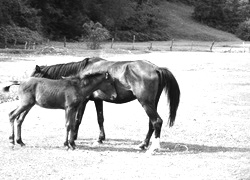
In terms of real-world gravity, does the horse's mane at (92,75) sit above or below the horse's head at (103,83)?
above

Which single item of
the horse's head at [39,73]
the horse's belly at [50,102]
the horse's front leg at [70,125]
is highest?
the horse's head at [39,73]

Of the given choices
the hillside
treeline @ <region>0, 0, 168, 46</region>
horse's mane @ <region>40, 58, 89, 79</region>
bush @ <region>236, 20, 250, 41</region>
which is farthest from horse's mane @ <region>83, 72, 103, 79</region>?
bush @ <region>236, 20, 250, 41</region>

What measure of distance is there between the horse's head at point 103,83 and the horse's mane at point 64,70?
609 millimetres

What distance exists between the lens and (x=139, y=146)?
1049 centimetres

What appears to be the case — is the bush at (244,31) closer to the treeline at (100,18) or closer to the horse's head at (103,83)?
the treeline at (100,18)

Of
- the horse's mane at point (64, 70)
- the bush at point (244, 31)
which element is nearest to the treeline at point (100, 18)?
the bush at point (244, 31)

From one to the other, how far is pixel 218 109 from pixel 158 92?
6070 millimetres

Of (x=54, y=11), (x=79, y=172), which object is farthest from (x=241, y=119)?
(x=54, y=11)

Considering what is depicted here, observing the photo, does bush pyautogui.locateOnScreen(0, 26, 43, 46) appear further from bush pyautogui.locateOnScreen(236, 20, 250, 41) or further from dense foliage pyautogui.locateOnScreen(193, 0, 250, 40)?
dense foliage pyautogui.locateOnScreen(193, 0, 250, 40)

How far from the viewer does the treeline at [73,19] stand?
52469mm

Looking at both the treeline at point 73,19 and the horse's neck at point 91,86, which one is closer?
the horse's neck at point 91,86

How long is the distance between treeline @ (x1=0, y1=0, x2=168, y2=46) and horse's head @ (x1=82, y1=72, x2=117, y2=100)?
38404 mm

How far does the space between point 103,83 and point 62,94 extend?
789mm

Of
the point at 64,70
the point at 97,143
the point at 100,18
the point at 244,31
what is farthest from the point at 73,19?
the point at 97,143
